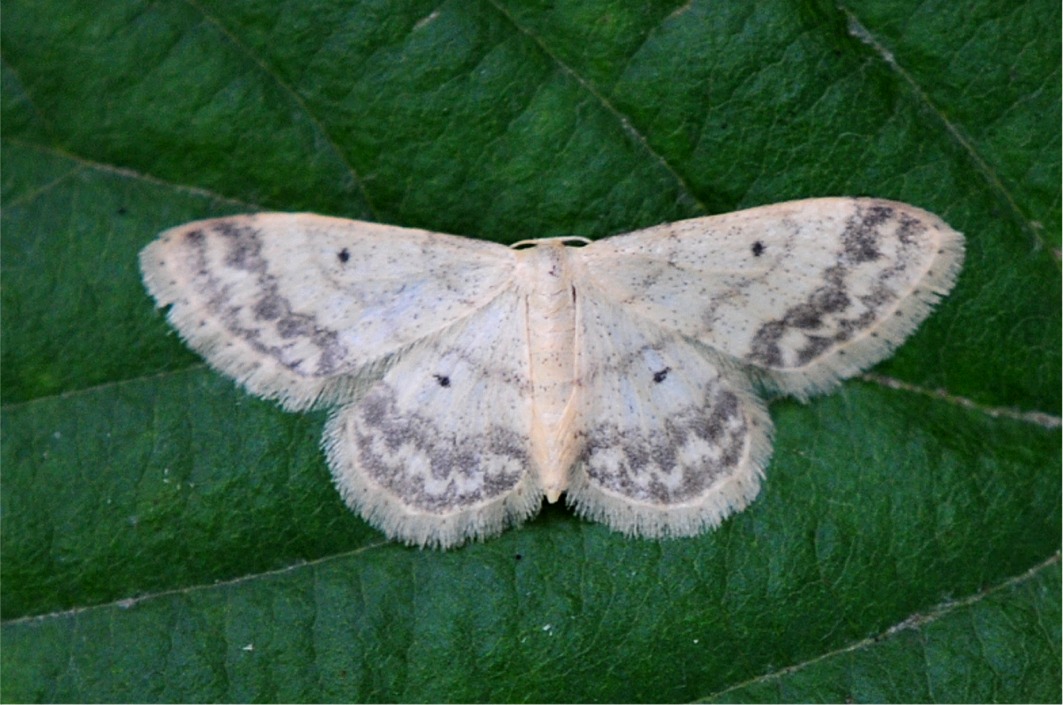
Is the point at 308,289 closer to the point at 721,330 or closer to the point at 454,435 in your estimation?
the point at 454,435

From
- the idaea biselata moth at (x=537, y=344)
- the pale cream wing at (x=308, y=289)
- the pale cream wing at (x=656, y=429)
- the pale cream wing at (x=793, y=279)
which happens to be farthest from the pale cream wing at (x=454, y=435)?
the pale cream wing at (x=793, y=279)

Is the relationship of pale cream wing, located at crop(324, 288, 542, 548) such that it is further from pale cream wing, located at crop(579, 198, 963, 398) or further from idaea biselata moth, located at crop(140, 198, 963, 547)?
pale cream wing, located at crop(579, 198, 963, 398)

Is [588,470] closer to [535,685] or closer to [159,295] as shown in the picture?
→ [535,685]

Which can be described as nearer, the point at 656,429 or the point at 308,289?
the point at 308,289

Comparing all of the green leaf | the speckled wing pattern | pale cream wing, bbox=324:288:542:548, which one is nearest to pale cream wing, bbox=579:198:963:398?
the speckled wing pattern

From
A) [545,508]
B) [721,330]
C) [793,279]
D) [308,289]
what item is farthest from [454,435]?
[793,279]

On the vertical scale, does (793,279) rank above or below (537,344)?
above

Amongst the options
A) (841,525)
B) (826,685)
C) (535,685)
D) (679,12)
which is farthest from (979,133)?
(535,685)
